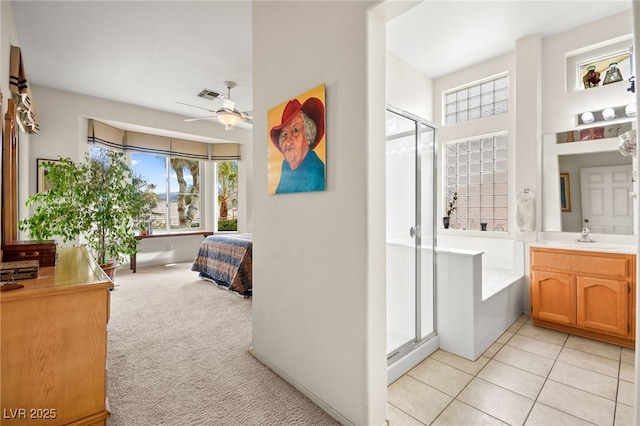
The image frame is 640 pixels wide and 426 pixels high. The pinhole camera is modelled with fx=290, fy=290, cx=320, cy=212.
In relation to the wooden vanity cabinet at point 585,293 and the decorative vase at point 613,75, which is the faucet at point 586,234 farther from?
the decorative vase at point 613,75

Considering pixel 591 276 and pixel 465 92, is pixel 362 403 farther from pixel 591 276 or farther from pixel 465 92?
pixel 465 92

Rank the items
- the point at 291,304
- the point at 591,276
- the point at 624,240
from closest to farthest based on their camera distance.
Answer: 1. the point at 291,304
2. the point at 591,276
3. the point at 624,240

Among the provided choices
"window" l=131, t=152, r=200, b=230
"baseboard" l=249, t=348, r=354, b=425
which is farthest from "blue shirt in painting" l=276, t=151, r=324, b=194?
"window" l=131, t=152, r=200, b=230

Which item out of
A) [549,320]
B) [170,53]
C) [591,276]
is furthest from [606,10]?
[170,53]

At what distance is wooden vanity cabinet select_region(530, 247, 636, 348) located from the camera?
2453 millimetres

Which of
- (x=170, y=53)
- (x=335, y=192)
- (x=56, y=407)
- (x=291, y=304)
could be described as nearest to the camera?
(x=56, y=407)

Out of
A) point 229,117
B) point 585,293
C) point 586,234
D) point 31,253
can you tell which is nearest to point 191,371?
point 31,253

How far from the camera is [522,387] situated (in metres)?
1.93

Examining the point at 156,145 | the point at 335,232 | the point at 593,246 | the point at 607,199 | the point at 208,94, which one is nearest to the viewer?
the point at 335,232

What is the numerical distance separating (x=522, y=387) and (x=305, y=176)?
1996mm

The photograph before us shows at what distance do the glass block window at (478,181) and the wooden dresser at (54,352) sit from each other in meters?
4.09

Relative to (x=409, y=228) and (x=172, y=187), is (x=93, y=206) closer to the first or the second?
(x=172, y=187)

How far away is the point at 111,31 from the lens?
3.04 m

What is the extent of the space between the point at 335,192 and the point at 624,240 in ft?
10.3
